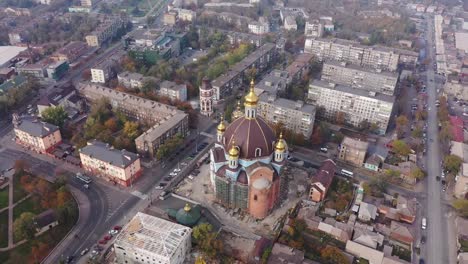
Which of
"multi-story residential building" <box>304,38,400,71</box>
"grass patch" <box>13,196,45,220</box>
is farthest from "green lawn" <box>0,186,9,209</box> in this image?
"multi-story residential building" <box>304,38,400,71</box>

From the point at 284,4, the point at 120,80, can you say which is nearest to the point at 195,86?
the point at 120,80

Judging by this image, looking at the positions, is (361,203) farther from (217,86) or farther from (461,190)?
(217,86)

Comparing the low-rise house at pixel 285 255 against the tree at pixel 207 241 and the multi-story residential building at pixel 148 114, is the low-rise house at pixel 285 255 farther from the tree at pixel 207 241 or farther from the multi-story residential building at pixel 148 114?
the multi-story residential building at pixel 148 114

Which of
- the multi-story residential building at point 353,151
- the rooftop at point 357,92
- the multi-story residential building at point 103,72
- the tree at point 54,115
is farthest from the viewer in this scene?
the multi-story residential building at point 103,72

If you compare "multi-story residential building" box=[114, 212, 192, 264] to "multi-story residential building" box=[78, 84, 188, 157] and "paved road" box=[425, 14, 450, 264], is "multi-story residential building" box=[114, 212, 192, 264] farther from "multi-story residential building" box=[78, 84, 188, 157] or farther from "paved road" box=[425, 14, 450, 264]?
"paved road" box=[425, 14, 450, 264]

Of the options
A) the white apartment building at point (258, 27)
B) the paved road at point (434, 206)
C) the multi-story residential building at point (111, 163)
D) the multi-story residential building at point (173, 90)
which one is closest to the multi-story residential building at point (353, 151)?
the paved road at point (434, 206)

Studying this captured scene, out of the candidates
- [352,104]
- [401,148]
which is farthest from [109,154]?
[401,148]
